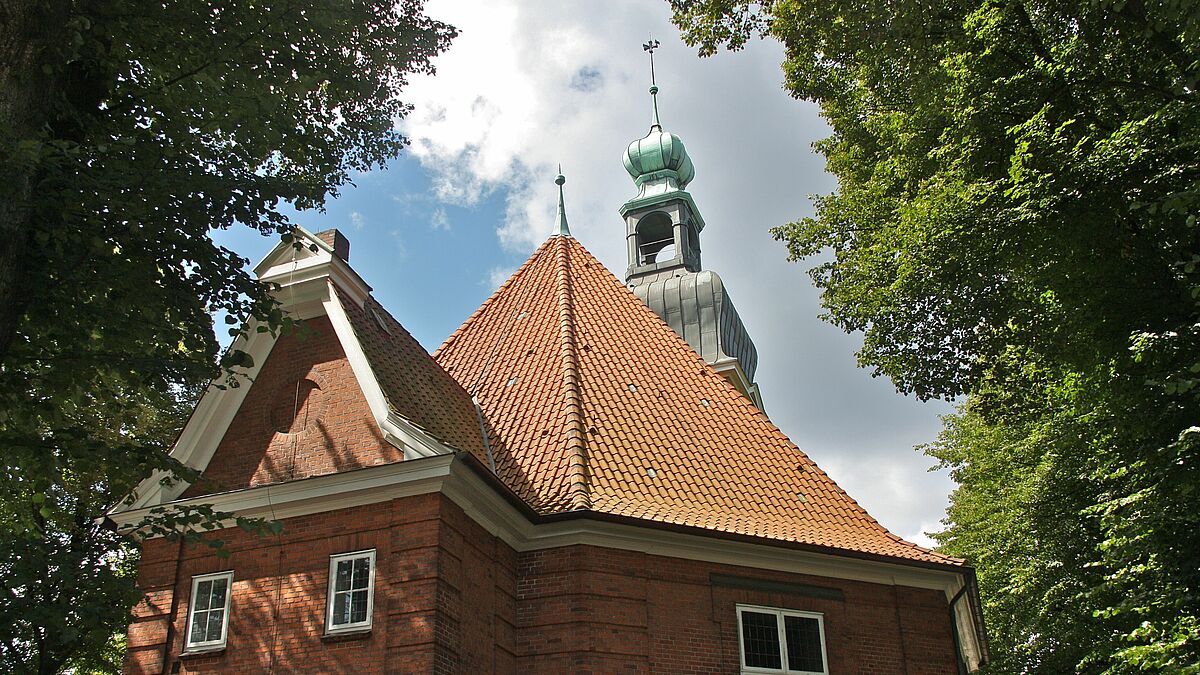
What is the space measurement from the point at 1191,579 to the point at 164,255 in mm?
11406

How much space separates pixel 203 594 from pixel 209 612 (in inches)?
11.1

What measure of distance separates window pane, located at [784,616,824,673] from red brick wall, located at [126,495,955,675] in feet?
0.51

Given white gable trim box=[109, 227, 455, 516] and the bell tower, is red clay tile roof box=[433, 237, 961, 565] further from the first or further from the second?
the bell tower

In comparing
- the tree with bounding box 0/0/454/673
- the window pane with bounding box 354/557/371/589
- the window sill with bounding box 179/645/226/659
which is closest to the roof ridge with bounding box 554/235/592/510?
the window pane with bounding box 354/557/371/589

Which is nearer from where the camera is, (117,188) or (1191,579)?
(117,188)

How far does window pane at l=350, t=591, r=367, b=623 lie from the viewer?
1166cm

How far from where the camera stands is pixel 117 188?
8.49m

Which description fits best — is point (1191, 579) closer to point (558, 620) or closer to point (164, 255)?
point (558, 620)

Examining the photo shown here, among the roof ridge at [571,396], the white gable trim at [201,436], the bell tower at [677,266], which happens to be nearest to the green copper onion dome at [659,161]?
the bell tower at [677,266]

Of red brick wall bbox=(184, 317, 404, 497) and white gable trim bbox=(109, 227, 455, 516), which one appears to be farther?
white gable trim bbox=(109, 227, 455, 516)

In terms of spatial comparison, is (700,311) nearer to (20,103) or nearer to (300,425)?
(300,425)

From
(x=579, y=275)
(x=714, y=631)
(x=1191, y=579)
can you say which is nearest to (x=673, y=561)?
(x=714, y=631)

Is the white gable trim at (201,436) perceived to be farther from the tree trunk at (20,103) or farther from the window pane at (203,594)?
the tree trunk at (20,103)

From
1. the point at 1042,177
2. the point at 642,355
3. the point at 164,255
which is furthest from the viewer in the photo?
the point at 642,355
